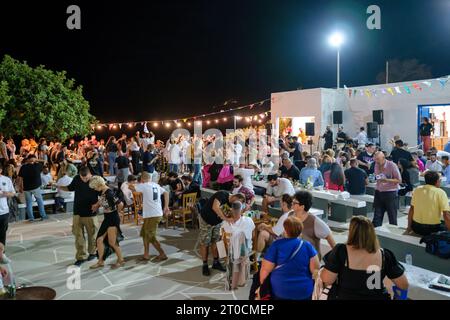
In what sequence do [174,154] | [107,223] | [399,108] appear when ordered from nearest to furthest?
1. [107,223]
2. [174,154]
3. [399,108]

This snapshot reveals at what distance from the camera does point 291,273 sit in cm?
352

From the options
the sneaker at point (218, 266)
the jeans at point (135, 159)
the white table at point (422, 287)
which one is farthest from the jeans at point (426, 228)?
the jeans at point (135, 159)

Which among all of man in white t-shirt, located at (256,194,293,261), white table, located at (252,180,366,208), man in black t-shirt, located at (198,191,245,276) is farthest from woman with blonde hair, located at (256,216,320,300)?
white table, located at (252,180,366,208)

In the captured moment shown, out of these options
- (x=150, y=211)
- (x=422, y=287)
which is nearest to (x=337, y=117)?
(x=150, y=211)

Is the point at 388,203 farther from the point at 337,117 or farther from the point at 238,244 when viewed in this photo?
the point at 337,117

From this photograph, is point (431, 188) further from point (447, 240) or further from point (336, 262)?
point (336, 262)

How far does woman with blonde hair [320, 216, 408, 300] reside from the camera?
3.06 meters

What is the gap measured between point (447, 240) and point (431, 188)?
0.74 meters

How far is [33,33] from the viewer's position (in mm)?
25984

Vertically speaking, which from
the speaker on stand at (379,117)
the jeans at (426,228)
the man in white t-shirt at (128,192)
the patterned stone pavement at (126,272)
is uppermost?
the speaker on stand at (379,117)

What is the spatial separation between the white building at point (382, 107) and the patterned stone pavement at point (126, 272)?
11738 millimetres

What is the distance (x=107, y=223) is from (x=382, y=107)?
14.4 meters

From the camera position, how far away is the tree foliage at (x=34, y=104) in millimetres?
15961

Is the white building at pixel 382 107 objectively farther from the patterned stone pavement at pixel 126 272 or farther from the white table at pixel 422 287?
the white table at pixel 422 287
